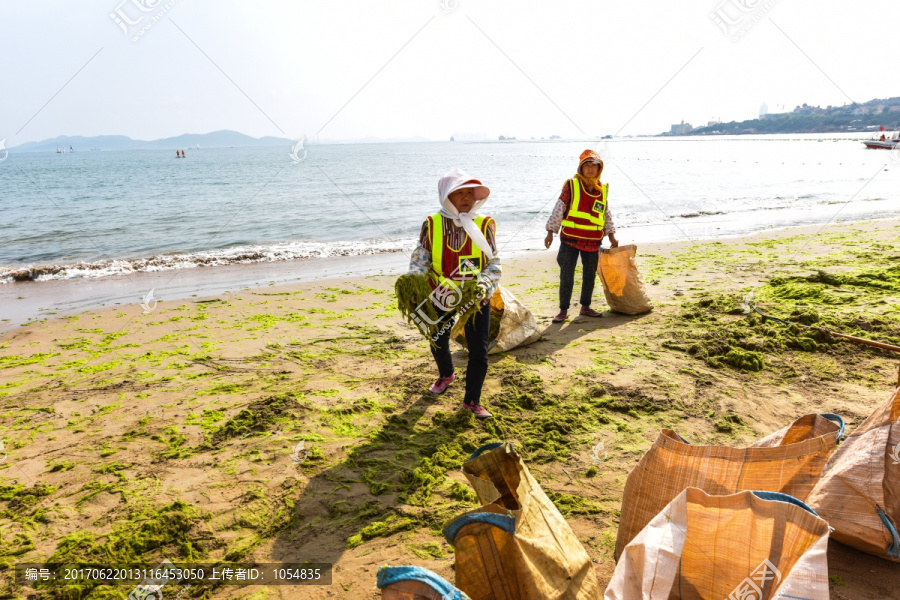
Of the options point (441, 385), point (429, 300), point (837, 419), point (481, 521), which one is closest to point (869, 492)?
point (837, 419)

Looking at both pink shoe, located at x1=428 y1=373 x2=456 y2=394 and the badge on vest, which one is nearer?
the badge on vest

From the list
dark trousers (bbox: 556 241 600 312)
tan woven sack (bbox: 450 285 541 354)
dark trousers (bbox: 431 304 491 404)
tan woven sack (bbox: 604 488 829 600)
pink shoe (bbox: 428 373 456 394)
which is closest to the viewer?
tan woven sack (bbox: 604 488 829 600)

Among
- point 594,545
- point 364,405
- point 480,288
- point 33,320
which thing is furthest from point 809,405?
point 33,320

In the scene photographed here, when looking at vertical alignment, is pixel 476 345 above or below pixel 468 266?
below

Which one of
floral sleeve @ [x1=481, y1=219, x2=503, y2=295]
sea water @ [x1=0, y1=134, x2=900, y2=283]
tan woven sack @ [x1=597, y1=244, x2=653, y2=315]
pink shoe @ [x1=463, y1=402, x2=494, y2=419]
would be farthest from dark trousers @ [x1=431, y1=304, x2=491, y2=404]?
sea water @ [x1=0, y1=134, x2=900, y2=283]

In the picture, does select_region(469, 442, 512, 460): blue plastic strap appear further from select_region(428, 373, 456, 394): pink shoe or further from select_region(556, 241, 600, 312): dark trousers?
select_region(556, 241, 600, 312): dark trousers

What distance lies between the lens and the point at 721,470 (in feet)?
7.77

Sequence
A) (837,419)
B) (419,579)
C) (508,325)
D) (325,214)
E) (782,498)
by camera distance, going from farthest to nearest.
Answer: (325,214) < (508,325) < (837,419) < (782,498) < (419,579)

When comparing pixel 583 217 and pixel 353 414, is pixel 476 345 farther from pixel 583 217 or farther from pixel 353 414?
pixel 583 217

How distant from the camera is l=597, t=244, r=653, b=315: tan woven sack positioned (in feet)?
21.1

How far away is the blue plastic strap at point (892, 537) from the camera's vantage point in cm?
238

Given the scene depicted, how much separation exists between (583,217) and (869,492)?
4.13 meters

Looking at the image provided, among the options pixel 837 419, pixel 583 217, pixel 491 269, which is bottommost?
pixel 837 419

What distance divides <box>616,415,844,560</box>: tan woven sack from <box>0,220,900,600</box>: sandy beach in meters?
0.50
